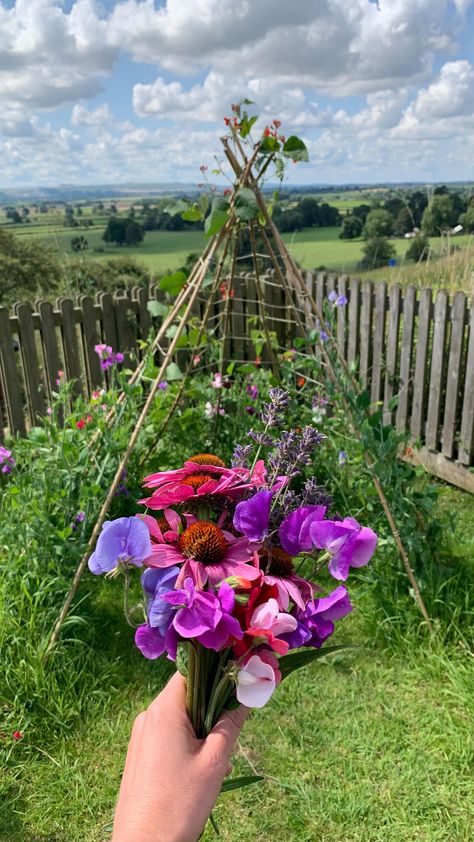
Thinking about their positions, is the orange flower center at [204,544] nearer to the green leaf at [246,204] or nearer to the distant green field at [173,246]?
the green leaf at [246,204]

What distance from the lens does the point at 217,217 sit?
2.43 metres

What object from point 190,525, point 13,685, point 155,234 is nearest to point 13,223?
point 155,234

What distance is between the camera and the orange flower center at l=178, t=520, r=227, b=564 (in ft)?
2.32

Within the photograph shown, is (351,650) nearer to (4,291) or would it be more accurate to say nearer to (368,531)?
(368,531)

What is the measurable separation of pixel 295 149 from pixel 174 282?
806 millimetres

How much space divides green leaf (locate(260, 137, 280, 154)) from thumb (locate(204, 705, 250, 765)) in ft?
7.19

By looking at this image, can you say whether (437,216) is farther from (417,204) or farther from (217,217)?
(217,217)

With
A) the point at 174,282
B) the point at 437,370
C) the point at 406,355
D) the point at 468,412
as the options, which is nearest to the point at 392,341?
the point at 406,355

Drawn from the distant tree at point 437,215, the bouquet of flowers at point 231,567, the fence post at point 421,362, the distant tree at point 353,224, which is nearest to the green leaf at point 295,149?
the bouquet of flowers at point 231,567

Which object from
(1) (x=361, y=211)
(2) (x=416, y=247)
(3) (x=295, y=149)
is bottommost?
(2) (x=416, y=247)

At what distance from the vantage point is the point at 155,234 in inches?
920

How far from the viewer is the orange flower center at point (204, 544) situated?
→ 0.71 m

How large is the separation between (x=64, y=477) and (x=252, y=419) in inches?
53.1

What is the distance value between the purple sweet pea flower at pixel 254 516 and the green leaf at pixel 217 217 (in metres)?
1.95
